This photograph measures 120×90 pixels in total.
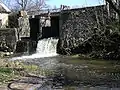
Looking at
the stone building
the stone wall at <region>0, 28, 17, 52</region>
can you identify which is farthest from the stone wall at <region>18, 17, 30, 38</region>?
the stone building

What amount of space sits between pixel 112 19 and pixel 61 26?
6728mm

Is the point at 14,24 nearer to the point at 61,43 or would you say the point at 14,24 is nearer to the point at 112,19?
the point at 61,43

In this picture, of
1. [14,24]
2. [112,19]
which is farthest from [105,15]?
[14,24]

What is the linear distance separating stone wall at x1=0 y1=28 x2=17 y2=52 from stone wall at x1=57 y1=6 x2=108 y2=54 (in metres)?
6.37

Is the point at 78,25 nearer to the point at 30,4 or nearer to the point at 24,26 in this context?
the point at 24,26

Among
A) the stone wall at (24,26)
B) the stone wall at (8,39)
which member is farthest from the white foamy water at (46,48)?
the stone wall at (24,26)

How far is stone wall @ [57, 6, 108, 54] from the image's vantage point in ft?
119

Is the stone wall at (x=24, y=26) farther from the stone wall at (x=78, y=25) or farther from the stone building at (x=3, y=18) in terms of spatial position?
the stone wall at (x=78, y=25)

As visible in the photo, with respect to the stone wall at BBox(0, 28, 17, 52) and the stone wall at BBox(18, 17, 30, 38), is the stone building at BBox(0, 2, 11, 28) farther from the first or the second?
the stone wall at BBox(0, 28, 17, 52)

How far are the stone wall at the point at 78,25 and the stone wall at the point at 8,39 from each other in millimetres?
6370

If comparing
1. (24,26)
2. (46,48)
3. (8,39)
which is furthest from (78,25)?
(24,26)

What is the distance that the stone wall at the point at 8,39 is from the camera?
135ft

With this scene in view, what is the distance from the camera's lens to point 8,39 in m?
41.6

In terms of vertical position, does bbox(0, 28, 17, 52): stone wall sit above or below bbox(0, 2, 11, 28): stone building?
below
